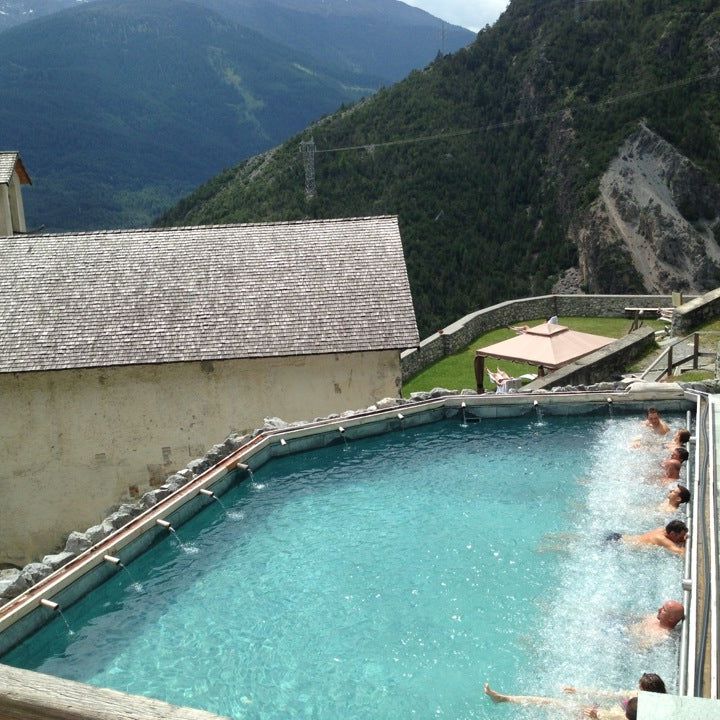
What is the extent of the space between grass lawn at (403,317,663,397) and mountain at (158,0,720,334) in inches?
791

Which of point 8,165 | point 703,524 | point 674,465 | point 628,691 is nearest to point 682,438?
point 674,465

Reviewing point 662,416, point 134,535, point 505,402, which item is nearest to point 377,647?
point 134,535

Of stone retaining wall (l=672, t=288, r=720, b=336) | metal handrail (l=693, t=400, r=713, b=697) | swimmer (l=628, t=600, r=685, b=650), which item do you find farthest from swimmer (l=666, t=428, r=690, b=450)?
stone retaining wall (l=672, t=288, r=720, b=336)

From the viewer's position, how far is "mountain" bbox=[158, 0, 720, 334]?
4691cm

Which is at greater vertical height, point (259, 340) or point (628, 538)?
point (259, 340)

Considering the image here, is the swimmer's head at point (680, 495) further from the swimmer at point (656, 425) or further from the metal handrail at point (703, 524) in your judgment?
the swimmer at point (656, 425)

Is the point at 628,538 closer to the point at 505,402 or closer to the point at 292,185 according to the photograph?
the point at 505,402

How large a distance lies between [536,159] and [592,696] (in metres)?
52.3

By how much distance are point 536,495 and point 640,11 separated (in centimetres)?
5148

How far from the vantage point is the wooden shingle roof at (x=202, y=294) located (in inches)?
591

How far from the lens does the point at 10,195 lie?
72.7 ft

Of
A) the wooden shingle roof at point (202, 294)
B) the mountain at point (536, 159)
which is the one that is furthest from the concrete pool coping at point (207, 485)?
the mountain at point (536, 159)

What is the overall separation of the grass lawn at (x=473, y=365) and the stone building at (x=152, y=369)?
426 centimetres

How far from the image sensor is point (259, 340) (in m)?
15.1
